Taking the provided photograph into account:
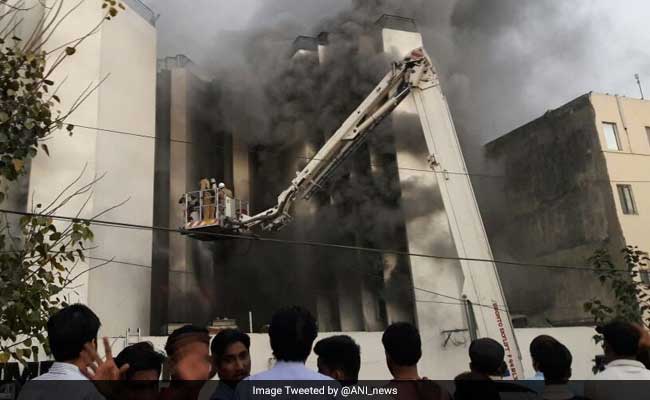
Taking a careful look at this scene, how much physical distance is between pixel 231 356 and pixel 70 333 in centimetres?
84

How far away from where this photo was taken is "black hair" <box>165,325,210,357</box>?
261 cm

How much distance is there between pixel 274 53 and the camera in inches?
780

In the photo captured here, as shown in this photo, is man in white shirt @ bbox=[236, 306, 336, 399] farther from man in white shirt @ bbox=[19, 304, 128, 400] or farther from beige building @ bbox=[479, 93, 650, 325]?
beige building @ bbox=[479, 93, 650, 325]

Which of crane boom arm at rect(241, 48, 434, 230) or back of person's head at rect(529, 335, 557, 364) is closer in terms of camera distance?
back of person's head at rect(529, 335, 557, 364)

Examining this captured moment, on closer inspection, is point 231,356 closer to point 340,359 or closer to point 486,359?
point 340,359

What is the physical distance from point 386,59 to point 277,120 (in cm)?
468

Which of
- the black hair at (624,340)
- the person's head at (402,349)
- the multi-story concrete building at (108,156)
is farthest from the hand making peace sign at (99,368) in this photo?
the multi-story concrete building at (108,156)

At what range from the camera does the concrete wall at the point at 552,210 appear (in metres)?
16.6

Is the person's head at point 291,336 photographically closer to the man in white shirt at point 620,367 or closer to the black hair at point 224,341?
the black hair at point 224,341

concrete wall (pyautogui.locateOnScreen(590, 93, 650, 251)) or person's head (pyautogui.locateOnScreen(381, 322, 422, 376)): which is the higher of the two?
concrete wall (pyautogui.locateOnScreen(590, 93, 650, 251))

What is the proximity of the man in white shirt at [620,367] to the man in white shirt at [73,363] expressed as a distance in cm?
240

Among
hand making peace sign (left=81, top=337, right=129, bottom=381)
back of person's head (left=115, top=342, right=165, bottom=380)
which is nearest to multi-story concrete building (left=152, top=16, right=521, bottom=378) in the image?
back of person's head (left=115, top=342, right=165, bottom=380)

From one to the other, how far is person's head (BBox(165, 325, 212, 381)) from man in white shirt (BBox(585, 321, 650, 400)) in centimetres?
197

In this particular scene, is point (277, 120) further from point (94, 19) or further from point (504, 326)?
point (504, 326)
